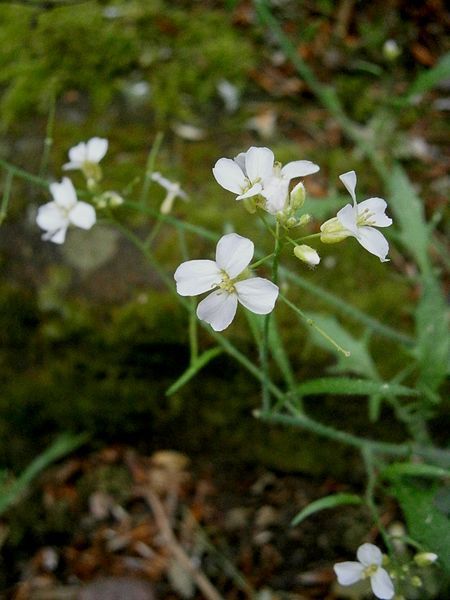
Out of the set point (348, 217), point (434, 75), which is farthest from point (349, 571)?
point (434, 75)

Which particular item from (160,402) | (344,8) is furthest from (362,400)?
(344,8)

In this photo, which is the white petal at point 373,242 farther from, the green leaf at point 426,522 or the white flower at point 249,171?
the green leaf at point 426,522

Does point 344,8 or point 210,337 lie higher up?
point 344,8

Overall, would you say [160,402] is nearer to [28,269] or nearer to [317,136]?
[28,269]

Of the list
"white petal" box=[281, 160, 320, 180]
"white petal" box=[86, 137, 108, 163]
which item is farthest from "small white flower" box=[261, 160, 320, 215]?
"white petal" box=[86, 137, 108, 163]

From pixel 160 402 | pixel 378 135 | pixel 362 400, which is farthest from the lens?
pixel 378 135

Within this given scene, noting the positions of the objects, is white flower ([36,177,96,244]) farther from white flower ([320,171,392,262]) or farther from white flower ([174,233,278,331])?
white flower ([320,171,392,262])

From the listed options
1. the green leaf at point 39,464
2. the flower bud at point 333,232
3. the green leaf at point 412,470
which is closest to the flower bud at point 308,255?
the flower bud at point 333,232
